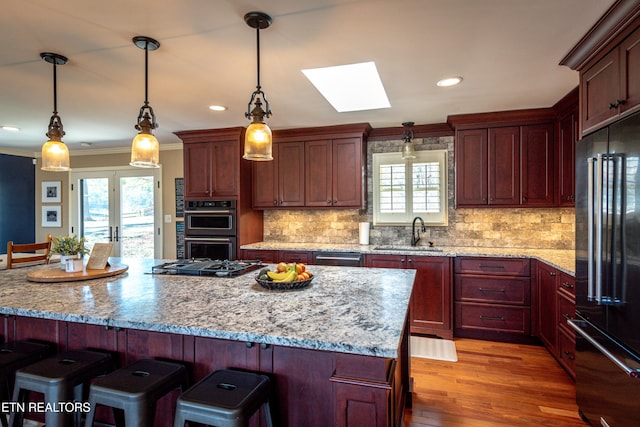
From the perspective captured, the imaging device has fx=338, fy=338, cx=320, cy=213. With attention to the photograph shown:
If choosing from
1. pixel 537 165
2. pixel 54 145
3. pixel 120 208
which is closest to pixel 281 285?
pixel 54 145

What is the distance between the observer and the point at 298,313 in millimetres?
1479

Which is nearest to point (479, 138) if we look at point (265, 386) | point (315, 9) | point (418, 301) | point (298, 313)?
point (418, 301)

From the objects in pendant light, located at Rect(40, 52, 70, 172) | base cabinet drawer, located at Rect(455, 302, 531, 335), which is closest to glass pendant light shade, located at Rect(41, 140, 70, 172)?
pendant light, located at Rect(40, 52, 70, 172)

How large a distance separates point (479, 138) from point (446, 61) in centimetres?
162

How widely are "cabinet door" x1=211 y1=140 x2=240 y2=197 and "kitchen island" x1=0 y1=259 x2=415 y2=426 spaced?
7.29 feet

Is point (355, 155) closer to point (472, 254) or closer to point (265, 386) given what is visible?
point (472, 254)

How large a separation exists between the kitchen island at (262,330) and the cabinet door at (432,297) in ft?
5.02

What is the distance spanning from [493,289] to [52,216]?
683 cm

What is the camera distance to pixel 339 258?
3809 millimetres

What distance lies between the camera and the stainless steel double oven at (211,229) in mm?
4180

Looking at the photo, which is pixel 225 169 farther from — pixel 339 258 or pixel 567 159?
pixel 567 159

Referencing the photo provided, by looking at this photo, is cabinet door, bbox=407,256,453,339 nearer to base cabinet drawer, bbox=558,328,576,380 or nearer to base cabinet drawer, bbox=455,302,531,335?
base cabinet drawer, bbox=455,302,531,335

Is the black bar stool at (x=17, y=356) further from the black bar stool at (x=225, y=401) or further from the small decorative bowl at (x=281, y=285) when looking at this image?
the small decorative bowl at (x=281, y=285)

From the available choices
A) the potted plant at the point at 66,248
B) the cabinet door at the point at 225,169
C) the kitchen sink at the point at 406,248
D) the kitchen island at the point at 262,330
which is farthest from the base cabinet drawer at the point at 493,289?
the potted plant at the point at 66,248
